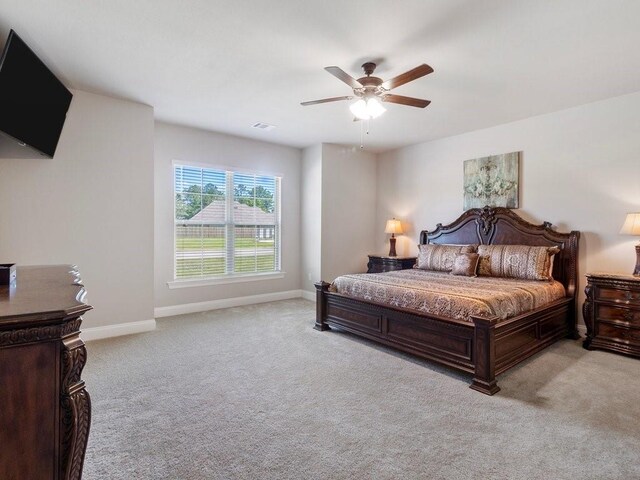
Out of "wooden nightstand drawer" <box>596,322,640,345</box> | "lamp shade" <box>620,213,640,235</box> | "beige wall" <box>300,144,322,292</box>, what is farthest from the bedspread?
"beige wall" <box>300,144,322,292</box>

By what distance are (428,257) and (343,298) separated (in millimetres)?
1639

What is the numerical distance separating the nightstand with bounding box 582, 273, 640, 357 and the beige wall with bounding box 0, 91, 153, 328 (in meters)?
4.99

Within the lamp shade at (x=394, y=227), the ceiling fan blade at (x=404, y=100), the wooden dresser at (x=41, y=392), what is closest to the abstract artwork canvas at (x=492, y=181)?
the lamp shade at (x=394, y=227)

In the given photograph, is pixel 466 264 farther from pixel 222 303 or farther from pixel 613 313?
pixel 222 303

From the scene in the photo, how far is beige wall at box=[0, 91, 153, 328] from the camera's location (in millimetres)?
3500

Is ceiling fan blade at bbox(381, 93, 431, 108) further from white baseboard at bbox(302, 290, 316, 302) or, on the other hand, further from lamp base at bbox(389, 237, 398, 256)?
white baseboard at bbox(302, 290, 316, 302)

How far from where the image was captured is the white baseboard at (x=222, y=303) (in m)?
4.92

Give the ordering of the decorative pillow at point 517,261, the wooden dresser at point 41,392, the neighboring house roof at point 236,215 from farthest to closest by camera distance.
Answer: the neighboring house roof at point 236,215 → the decorative pillow at point 517,261 → the wooden dresser at point 41,392

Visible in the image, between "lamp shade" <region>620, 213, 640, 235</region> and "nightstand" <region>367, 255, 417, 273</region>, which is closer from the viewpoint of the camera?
"lamp shade" <region>620, 213, 640, 235</region>

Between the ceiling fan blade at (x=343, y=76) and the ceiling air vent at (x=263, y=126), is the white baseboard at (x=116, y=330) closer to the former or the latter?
the ceiling air vent at (x=263, y=126)

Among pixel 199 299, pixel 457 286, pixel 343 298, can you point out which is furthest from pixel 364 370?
Result: pixel 199 299

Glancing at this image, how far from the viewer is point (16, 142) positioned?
277 centimetres

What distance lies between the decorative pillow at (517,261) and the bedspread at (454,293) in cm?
12

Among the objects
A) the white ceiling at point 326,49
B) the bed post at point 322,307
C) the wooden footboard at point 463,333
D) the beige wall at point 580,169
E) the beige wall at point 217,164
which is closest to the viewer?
the white ceiling at point 326,49
